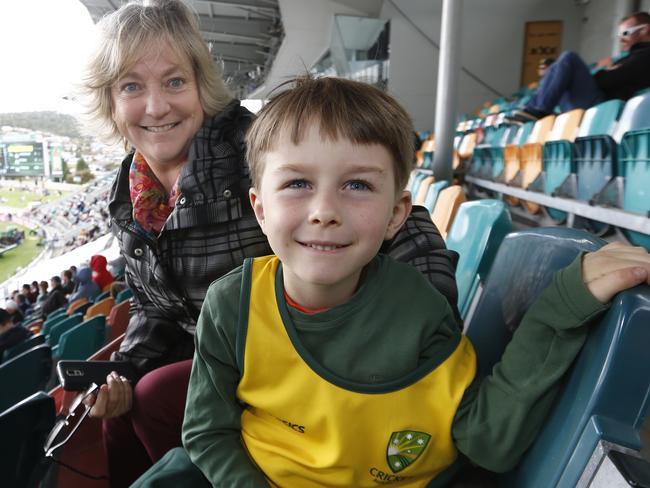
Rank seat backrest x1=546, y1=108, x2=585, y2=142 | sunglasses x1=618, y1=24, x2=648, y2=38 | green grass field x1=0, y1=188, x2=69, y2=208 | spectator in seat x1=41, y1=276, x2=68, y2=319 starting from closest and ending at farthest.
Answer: seat backrest x1=546, y1=108, x2=585, y2=142 → sunglasses x1=618, y1=24, x2=648, y2=38 → spectator in seat x1=41, y1=276, x2=68, y2=319 → green grass field x1=0, y1=188, x2=69, y2=208

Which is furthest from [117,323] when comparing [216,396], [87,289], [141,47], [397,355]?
[87,289]

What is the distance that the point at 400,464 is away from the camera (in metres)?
0.66

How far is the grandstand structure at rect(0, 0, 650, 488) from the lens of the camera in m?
0.48

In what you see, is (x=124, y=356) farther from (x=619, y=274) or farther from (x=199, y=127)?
(x=619, y=274)

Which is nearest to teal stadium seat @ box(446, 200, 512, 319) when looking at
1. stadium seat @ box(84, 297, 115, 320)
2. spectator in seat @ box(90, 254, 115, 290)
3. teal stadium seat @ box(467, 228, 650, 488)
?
teal stadium seat @ box(467, 228, 650, 488)

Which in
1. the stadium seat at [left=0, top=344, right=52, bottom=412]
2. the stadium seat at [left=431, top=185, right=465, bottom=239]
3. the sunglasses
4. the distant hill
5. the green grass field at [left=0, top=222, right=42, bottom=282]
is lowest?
the green grass field at [left=0, top=222, right=42, bottom=282]

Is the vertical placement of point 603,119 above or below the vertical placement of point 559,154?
above

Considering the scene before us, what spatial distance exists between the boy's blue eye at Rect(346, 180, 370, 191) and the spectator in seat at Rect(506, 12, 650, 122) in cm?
322

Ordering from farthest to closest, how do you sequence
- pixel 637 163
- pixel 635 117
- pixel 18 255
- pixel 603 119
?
pixel 18 255
pixel 603 119
pixel 635 117
pixel 637 163

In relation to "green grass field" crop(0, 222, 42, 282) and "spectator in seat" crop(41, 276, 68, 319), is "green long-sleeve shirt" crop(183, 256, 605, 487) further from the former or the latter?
"green grass field" crop(0, 222, 42, 282)

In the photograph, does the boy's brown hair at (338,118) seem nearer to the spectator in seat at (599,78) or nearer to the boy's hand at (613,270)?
the boy's hand at (613,270)

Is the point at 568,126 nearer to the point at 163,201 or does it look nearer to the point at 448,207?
the point at 448,207

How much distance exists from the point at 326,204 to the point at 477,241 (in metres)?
0.56

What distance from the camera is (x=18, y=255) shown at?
59.1 feet
